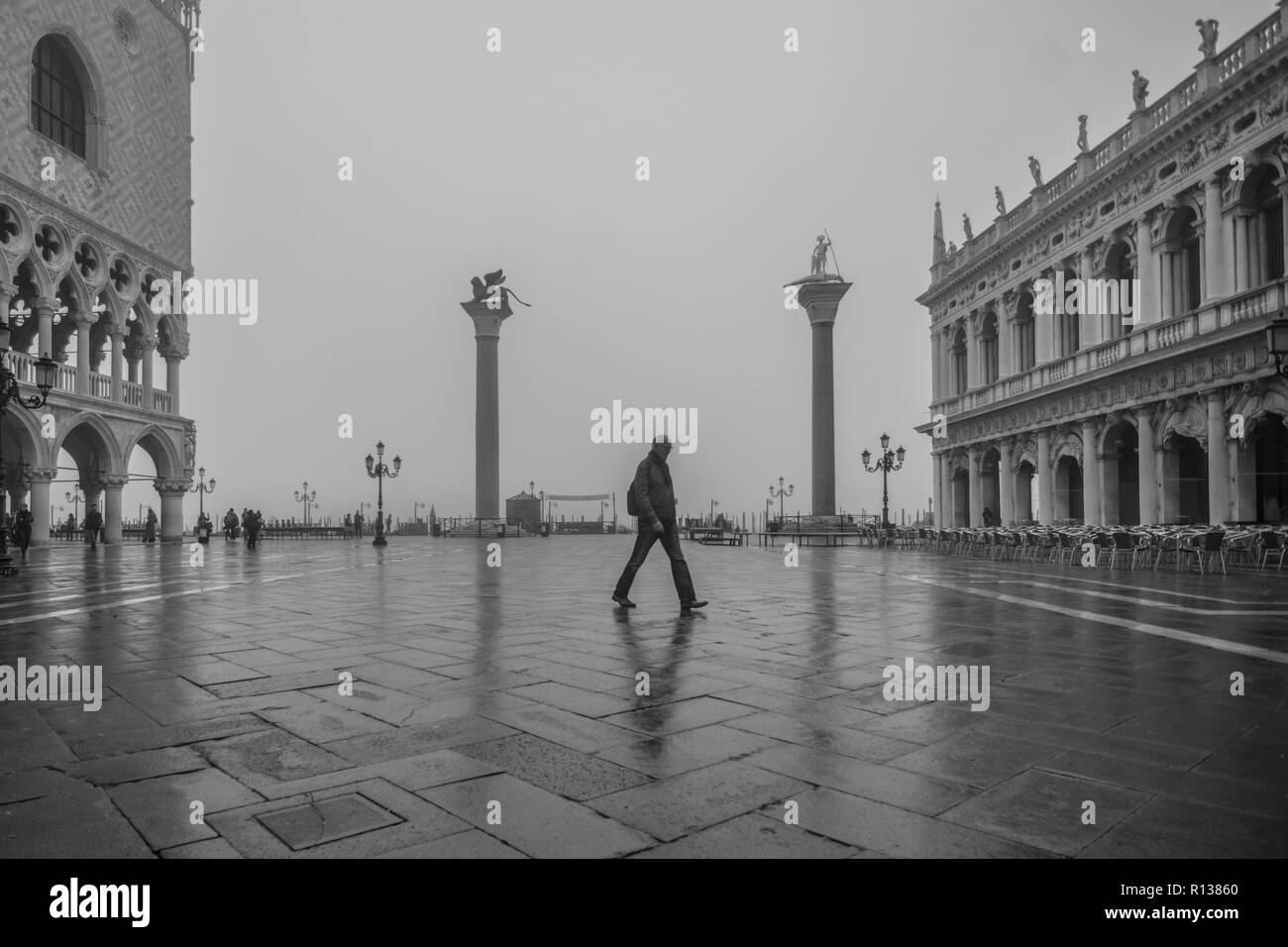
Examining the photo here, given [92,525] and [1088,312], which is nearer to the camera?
[1088,312]

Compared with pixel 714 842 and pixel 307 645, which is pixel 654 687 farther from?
pixel 307 645

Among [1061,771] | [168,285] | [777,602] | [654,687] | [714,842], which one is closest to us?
[714,842]

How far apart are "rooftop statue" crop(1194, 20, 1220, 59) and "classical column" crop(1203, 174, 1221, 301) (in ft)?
9.93

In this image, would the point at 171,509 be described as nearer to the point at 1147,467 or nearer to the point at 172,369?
the point at 172,369

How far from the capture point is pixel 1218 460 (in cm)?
1839

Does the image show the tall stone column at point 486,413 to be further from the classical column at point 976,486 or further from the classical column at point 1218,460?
the classical column at point 1218,460

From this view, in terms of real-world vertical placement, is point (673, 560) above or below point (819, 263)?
below

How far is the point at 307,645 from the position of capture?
18.9 ft

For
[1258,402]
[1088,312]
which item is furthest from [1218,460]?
[1088,312]

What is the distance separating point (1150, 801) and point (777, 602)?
657cm

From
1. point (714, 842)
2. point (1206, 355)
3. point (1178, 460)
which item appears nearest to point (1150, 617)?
point (714, 842)

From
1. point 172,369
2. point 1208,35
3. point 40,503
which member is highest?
point 1208,35

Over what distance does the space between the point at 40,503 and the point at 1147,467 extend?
3176cm

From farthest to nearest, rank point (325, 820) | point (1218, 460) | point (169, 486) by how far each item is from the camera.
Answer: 1. point (169, 486)
2. point (1218, 460)
3. point (325, 820)
